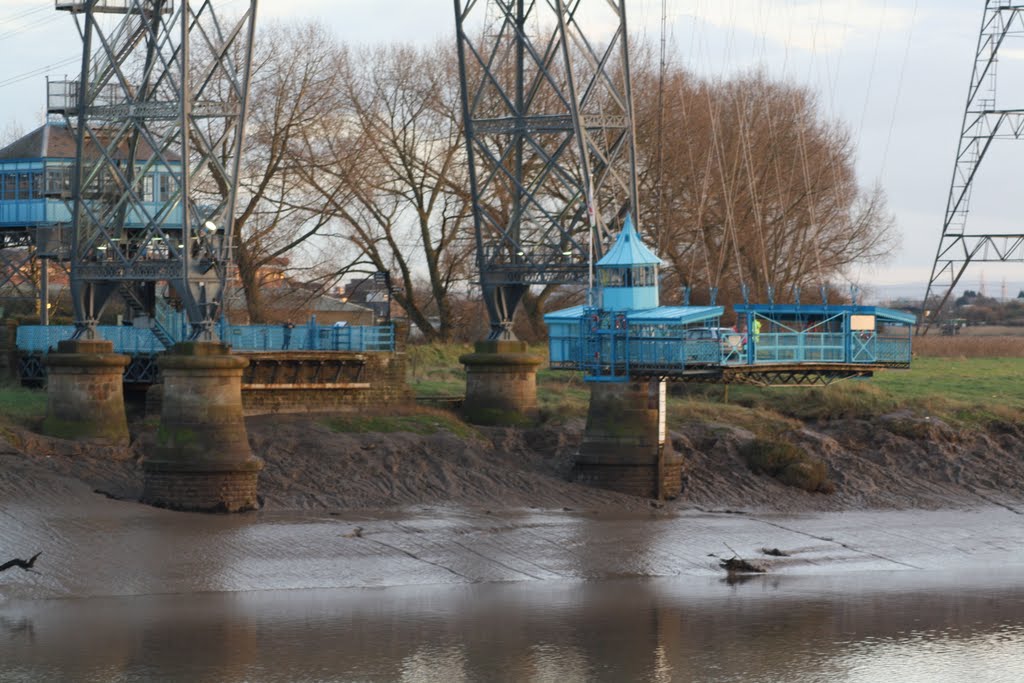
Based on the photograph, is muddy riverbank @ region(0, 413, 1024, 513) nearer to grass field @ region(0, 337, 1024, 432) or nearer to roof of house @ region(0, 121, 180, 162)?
grass field @ region(0, 337, 1024, 432)

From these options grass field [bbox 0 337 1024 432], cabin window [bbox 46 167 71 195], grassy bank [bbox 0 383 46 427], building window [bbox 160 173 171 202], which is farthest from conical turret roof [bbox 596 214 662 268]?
cabin window [bbox 46 167 71 195]

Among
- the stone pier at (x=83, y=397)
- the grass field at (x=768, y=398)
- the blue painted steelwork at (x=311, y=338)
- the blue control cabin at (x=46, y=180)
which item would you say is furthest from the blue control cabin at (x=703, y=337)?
the blue control cabin at (x=46, y=180)

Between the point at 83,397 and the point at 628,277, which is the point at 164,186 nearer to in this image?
the point at 83,397

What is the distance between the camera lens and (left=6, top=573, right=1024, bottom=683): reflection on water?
24.2 meters

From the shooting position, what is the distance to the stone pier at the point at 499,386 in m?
45.9

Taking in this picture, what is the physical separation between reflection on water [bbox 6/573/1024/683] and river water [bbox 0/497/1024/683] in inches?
2.5

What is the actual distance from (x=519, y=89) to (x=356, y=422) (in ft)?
34.2

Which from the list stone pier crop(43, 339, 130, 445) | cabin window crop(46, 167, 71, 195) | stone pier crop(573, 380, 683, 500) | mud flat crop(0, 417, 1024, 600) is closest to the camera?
mud flat crop(0, 417, 1024, 600)

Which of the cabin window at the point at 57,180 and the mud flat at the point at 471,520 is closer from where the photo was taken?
the mud flat at the point at 471,520

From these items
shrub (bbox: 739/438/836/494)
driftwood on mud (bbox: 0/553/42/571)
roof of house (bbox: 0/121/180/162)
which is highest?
roof of house (bbox: 0/121/180/162)

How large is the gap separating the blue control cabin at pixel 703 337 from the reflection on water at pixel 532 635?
19.0ft

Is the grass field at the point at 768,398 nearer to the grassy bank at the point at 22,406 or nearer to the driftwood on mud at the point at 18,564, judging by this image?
the grassy bank at the point at 22,406

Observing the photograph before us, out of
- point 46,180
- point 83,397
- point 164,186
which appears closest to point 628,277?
point 83,397

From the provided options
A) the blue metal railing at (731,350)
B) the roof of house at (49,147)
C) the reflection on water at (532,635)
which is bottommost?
the reflection on water at (532,635)
